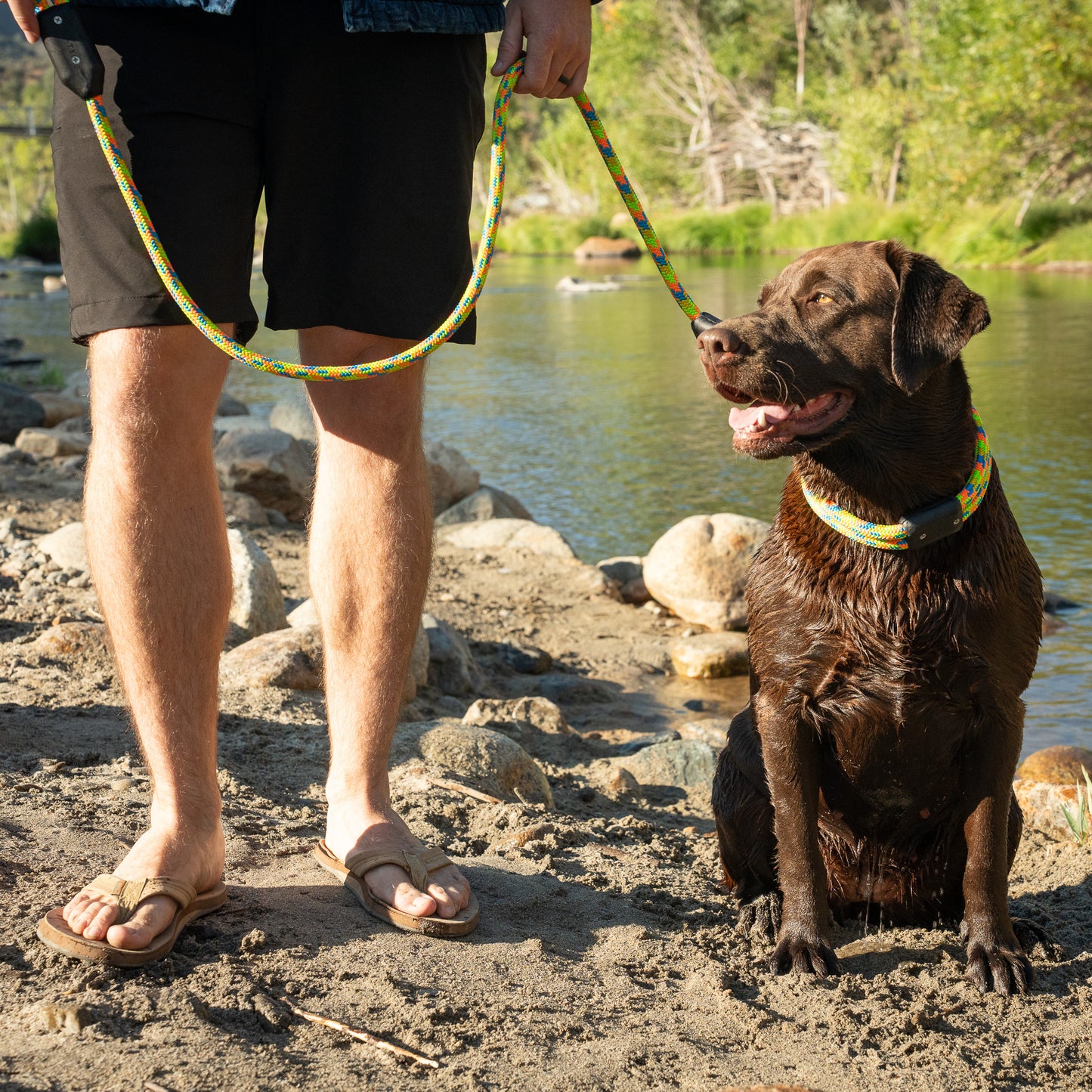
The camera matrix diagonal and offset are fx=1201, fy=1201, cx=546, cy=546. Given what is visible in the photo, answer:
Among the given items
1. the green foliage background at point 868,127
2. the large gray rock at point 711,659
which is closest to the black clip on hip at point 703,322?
the large gray rock at point 711,659

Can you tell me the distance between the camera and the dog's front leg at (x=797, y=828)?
2.74 m

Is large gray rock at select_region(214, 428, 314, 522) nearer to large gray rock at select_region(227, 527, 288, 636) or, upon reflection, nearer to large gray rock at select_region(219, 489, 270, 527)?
large gray rock at select_region(219, 489, 270, 527)

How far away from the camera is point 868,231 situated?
35250 mm

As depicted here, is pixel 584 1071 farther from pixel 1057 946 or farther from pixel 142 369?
pixel 142 369

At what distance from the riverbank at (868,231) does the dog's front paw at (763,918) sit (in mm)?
22900

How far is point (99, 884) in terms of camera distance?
2410 millimetres

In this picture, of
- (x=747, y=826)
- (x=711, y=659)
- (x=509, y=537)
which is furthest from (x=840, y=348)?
(x=509, y=537)

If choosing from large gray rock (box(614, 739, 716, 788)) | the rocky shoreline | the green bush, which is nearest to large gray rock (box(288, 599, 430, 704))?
the rocky shoreline

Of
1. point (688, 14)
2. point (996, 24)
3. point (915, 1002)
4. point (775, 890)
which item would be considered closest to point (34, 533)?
point (775, 890)

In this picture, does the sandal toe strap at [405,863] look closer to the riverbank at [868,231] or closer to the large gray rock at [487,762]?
the large gray rock at [487,762]

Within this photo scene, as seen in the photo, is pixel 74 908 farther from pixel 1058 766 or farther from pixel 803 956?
pixel 1058 766

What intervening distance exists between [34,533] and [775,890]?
4670 millimetres

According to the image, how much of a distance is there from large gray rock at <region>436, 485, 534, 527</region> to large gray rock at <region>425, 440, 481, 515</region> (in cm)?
20

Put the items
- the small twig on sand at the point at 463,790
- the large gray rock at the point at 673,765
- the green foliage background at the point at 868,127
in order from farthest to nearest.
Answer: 1. the green foliage background at the point at 868,127
2. the large gray rock at the point at 673,765
3. the small twig on sand at the point at 463,790
